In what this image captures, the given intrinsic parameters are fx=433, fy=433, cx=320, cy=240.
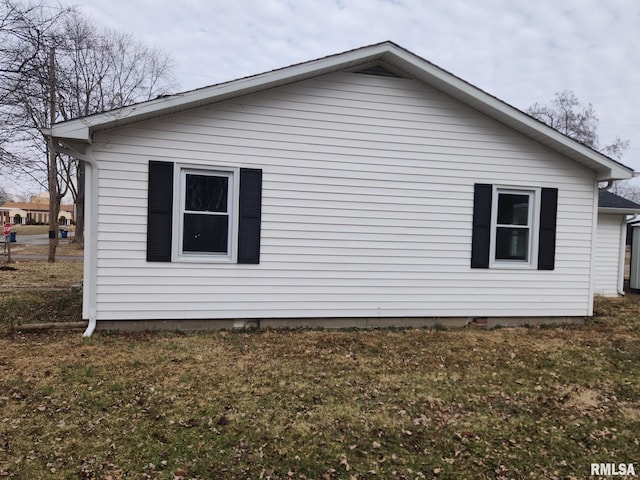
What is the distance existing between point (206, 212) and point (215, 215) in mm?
139

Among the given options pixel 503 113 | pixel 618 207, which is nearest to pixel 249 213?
pixel 503 113

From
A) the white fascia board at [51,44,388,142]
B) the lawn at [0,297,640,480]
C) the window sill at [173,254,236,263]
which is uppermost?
the white fascia board at [51,44,388,142]

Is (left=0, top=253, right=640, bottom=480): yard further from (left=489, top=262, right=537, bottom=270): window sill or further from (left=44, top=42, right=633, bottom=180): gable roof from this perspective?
(left=44, top=42, right=633, bottom=180): gable roof

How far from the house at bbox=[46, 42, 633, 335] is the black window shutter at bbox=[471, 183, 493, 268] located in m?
0.03

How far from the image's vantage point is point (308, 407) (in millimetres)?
4027

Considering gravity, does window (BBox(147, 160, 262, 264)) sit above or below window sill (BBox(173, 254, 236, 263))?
above

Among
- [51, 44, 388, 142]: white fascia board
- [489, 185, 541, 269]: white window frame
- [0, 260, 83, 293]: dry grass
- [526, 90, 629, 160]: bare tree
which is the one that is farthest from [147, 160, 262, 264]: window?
[526, 90, 629, 160]: bare tree

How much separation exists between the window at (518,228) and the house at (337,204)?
Answer: 0.09 feet

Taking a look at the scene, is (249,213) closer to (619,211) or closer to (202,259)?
(202,259)

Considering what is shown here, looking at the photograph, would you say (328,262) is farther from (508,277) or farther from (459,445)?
(459,445)

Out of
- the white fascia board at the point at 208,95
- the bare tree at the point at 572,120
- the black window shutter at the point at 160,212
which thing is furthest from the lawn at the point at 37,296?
the bare tree at the point at 572,120

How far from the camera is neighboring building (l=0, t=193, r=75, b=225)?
69075 millimetres

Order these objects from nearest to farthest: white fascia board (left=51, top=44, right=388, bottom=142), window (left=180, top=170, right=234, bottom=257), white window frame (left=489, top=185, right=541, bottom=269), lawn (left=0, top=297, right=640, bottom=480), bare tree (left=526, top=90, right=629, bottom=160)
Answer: lawn (left=0, top=297, right=640, bottom=480)
white fascia board (left=51, top=44, right=388, bottom=142)
window (left=180, top=170, right=234, bottom=257)
white window frame (left=489, top=185, right=541, bottom=269)
bare tree (left=526, top=90, right=629, bottom=160)

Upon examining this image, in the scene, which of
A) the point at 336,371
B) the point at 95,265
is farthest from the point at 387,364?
the point at 95,265
